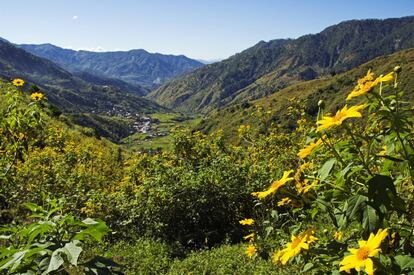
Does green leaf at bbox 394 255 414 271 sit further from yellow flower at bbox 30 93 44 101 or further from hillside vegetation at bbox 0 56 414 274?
yellow flower at bbox 30 93 44 101

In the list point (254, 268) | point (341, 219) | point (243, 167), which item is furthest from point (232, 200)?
point (341, 219)

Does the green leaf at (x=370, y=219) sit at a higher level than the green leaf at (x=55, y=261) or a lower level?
higher

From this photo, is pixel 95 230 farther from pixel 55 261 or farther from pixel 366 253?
pixel 366 253

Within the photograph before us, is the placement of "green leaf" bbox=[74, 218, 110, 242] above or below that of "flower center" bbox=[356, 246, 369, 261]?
below

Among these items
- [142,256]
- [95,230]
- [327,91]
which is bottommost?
[142,256]

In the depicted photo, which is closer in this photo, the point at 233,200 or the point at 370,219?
the point at 370,219

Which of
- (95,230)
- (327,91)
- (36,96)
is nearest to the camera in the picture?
(95,230)

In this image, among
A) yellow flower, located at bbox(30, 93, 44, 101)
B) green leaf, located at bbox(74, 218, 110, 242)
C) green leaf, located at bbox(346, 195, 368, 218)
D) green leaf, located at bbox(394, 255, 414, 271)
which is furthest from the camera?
yellow flower, located at bbox(30, 93, 44, 101)

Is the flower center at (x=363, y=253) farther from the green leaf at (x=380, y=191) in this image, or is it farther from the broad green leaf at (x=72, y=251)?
the broad green leaf at (x=72, y=251)

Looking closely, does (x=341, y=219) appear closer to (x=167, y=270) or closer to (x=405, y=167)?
(x=405, y=167)

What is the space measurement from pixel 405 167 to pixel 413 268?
0.56 metres

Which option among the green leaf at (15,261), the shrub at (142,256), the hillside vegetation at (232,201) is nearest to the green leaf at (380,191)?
the hillside vegetation at (232,201)

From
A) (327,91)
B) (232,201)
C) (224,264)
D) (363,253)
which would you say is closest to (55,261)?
(363,253)

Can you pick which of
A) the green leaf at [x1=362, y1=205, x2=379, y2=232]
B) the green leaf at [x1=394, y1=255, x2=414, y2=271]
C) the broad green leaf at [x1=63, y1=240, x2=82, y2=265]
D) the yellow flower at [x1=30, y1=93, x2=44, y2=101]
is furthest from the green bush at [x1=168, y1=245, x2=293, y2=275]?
the broad green leaf at [x1=63, y1=240, x2=82, y2=265]
